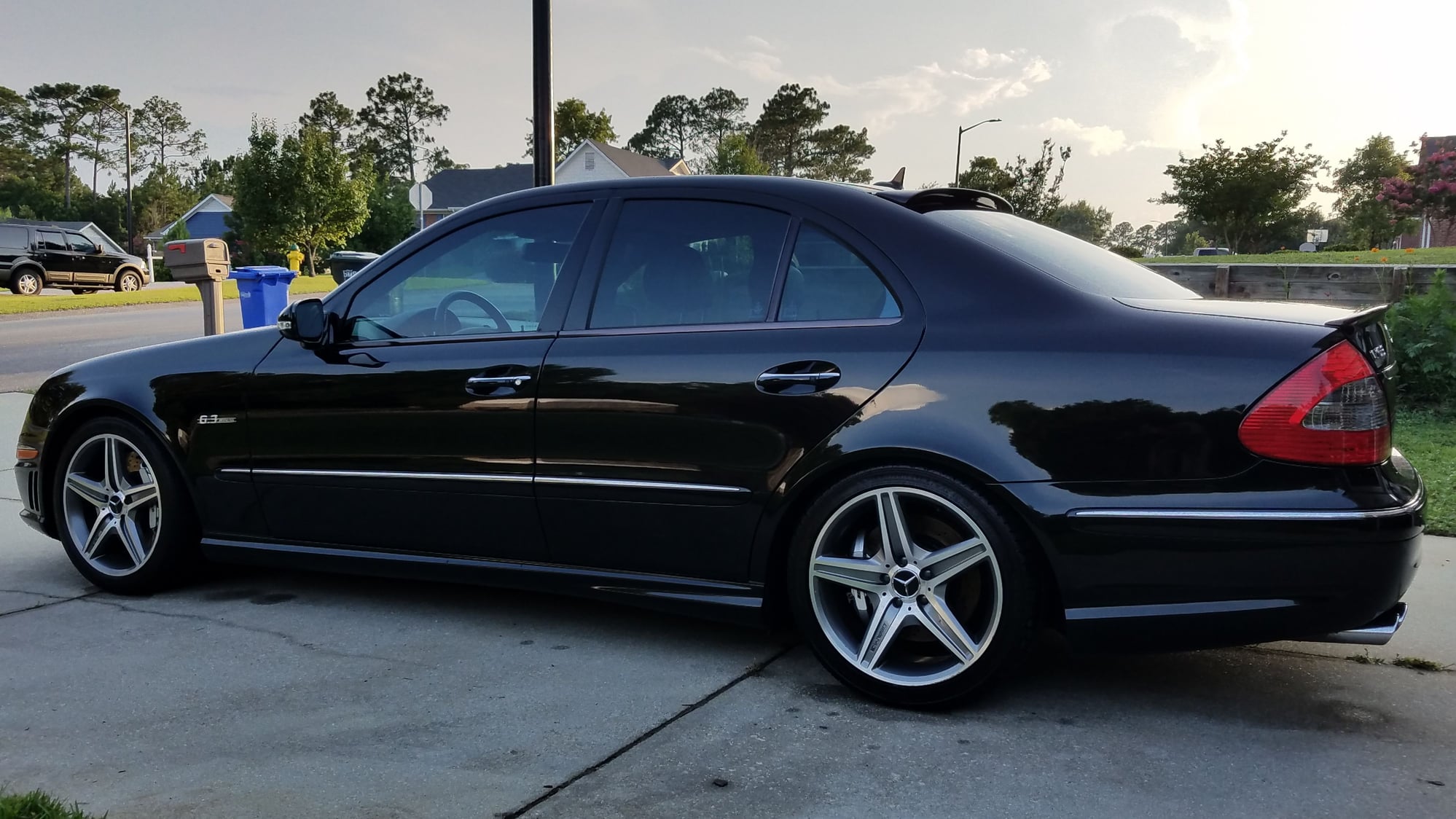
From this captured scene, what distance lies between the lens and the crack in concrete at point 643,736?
2547 mm

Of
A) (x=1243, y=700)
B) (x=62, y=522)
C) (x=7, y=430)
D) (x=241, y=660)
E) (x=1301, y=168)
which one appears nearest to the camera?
(x=1243, y=700)

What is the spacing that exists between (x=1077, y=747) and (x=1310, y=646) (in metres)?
1.32

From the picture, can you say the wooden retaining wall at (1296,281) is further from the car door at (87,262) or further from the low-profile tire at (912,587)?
the car door at (87,262)

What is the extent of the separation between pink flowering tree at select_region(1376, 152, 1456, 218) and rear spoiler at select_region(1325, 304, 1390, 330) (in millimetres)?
28515

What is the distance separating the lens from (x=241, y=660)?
3.57 m

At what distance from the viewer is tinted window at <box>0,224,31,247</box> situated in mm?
25641

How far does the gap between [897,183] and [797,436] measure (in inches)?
51.9

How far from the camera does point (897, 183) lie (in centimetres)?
405

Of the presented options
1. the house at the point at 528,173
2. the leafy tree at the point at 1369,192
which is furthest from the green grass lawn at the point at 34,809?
the house at the point at 528,173

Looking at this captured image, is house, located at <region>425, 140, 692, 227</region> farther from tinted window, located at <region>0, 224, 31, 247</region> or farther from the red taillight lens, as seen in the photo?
the red taillight lens

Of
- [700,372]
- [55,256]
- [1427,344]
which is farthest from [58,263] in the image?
[700,372]

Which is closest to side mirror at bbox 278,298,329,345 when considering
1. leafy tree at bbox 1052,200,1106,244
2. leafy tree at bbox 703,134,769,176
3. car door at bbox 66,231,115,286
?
car door at bbox 66,231,115,286

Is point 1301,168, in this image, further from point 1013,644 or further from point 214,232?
point 214,232

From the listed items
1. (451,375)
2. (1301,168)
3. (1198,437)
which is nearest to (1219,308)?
(1198,437)
